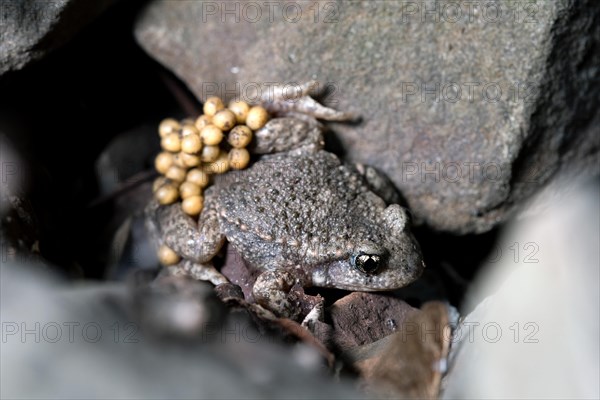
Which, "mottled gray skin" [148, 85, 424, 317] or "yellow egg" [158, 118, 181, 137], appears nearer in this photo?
"mottled gray skin" [148, 85, 424, 317]

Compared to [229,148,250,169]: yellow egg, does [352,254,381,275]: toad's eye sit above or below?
below

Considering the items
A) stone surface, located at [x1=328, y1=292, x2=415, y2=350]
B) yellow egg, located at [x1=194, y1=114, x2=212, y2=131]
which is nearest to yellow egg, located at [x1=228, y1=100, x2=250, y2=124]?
yellow egg, located at [x1=194, y1=114, x2=212, y2=131]

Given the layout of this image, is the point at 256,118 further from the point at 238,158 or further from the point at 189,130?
the point at 189,130

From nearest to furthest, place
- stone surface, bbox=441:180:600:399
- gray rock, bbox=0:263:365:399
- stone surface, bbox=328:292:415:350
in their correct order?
gray rock, bbox=0:263:365:399
stone surface, bbox=441:180:600:399
stone surface, bbox=328:292:415:350

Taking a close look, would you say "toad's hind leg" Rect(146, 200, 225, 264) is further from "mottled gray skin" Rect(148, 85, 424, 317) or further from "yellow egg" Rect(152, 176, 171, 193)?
"yellow egg" Rect(152, 176, 171, 193)

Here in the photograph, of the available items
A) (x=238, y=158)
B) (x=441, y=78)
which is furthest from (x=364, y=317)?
(x=441, y=78)

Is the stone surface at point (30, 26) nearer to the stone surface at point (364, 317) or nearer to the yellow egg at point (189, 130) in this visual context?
the yellow egg at point (189, 130)

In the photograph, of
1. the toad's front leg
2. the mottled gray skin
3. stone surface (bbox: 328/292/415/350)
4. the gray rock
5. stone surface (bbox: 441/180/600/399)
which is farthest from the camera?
the mottled gray skin

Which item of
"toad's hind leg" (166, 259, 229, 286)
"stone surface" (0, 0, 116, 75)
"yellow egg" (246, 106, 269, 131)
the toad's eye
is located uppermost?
"stone surface" (0, 0, 116, 75)

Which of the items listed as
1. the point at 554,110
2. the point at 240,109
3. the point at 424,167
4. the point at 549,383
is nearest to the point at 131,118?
the point at 240,109
